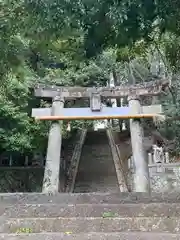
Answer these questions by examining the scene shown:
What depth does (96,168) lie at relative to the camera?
19531mm

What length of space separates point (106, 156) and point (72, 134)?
2860mm

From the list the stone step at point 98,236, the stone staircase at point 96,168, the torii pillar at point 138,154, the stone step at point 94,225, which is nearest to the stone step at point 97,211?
the stone step at point 94,225

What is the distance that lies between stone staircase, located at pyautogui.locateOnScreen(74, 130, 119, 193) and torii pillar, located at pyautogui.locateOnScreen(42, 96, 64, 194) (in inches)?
107

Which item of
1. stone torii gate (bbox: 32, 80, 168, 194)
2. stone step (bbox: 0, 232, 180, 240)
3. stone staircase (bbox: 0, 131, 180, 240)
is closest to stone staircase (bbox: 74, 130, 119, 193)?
stone torii gate (bbox: 32, 80, 168, 194)

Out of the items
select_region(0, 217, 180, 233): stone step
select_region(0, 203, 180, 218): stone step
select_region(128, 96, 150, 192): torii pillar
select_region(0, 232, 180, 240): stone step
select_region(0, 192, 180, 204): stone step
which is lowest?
select_region(0, 232, 180, 240): stone step

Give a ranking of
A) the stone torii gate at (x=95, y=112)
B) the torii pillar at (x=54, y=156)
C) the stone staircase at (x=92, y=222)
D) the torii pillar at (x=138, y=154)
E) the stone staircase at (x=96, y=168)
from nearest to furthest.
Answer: the stone staircase at (x=92, y=222), the torii pillar at (x=138, y=154), the torii pillar at (x=54, y=156), the stone torii gate at (x=95, y=112), the stone staircase at (x=96, y=168)

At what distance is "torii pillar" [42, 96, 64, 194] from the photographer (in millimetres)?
14309

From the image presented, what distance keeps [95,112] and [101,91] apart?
1.03m

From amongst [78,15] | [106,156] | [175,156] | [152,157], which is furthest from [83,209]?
[106,156]

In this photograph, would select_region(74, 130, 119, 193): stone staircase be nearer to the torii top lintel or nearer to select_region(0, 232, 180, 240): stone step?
the torii top lintel

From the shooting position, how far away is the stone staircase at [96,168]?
17469mm

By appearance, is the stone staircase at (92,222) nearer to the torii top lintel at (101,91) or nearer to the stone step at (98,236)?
the stone step at (98,236)

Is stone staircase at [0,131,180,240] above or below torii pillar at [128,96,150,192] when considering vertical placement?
below

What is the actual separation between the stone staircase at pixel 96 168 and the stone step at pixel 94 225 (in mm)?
12458
